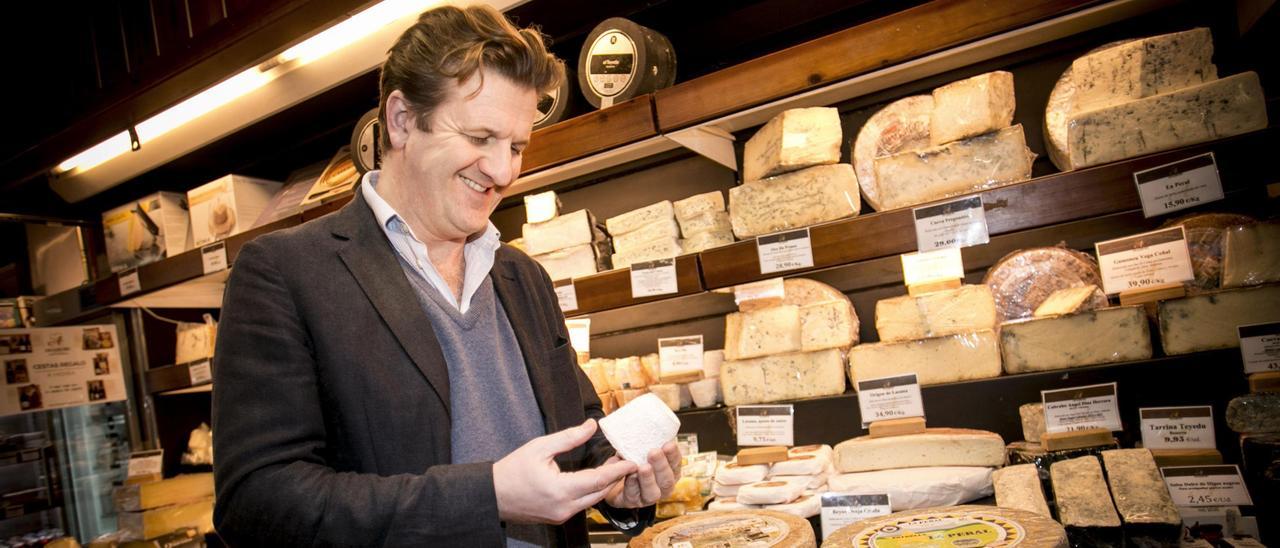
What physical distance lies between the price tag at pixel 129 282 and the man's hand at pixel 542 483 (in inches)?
123

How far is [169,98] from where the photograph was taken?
3014 mm

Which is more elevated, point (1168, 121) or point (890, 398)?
point (1168, 121)

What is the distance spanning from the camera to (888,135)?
2.35m

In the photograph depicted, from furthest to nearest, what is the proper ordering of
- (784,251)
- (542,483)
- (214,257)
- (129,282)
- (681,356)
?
(129,282) → (214,257) → (681,356) → (784,251) → (542,483)

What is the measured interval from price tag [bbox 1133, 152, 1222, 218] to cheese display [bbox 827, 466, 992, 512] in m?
0.77

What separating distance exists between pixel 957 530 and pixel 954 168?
102 centimetres

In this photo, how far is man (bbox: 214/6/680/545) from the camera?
1.13m

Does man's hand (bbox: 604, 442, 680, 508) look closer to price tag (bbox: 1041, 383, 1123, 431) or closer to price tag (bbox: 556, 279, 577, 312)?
price tag (bbox: 556, 279, 577, 312)

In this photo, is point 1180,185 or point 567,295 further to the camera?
point 567,295

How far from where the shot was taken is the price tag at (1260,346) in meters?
1.79

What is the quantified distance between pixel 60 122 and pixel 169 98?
1025mm

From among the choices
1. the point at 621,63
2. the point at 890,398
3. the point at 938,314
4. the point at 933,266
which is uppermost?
the point at 621,63

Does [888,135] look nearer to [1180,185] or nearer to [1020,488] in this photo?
[1180,185]

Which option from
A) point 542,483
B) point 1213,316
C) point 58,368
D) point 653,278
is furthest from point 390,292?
point 58,368
